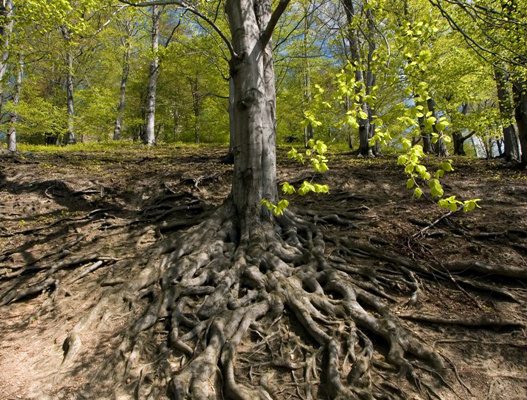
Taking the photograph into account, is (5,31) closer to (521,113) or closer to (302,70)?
(302,70)

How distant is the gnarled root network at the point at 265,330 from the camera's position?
355 centimetres

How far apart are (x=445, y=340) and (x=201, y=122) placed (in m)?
27.4

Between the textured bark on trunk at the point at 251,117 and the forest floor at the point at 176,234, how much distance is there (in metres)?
1.91

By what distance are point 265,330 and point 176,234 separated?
117 inches

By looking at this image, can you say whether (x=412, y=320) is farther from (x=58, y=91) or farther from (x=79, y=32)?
(x=58, y=91)

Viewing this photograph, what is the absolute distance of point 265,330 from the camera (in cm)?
434

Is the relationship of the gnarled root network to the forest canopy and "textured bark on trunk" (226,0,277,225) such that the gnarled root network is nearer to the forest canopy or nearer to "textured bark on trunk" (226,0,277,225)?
"textured bark on trunk" (226,0,277,225)

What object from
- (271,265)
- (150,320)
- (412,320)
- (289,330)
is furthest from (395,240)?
(150,320)

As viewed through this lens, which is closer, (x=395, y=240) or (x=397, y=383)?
(x=397, y=383)

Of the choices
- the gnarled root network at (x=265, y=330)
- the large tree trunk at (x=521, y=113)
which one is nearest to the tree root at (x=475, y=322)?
the gnarled root network at (x=265, y=330)

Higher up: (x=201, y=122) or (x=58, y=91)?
(x=58, y=91)

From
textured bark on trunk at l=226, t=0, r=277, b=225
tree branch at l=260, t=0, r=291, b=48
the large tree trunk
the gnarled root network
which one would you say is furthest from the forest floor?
tree branch at l=260, t=0, r=291, b=48

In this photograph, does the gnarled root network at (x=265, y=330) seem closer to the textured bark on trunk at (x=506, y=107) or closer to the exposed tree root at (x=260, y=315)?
the exposed tree root at (x=260, y=315)

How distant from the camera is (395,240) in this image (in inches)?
249
